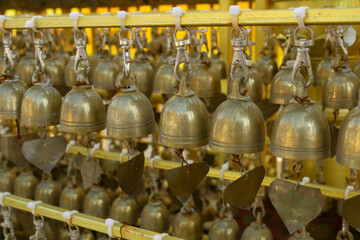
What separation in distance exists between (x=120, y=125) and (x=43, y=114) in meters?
0.39

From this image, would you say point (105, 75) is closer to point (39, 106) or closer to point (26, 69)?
point (26, 69)

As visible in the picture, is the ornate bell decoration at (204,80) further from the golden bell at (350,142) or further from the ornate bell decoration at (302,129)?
the golden bell at (350,142)

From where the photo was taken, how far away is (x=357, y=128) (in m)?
1.26

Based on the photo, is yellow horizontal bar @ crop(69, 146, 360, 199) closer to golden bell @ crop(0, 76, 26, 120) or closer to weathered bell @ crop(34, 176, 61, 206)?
weathered bell @ crop(34, 176, 61, 206)

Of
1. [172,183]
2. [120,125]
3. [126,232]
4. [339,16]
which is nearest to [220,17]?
[339,16]

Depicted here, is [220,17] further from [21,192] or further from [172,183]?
[21,192]

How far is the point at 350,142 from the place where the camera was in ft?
4.18

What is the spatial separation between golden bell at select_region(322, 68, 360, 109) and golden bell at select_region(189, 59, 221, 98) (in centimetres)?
52

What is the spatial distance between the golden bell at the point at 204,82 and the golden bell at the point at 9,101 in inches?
30.5

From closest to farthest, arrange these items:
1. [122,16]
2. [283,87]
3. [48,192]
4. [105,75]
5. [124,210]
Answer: [122,16] → [283,87] → [124,210] → [105,75] → [48,192]

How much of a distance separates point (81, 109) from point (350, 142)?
926 mm

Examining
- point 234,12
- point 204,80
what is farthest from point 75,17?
point 204,80

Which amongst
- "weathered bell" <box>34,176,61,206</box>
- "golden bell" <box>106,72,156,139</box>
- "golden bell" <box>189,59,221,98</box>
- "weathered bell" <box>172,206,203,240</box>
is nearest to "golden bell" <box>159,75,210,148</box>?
"golden bell" <box>106,72,156,139</box>

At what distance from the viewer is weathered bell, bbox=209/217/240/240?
216 cm
